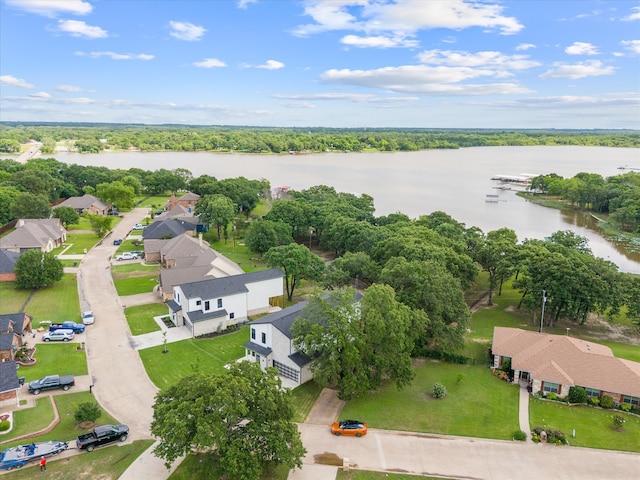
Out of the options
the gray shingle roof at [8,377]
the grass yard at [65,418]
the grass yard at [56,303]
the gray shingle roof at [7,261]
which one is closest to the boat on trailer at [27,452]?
the grass yard at [65,418]

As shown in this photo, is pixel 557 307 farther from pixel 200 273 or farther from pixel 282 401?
pixel 200 273

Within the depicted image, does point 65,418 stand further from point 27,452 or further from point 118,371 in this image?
point 118,371

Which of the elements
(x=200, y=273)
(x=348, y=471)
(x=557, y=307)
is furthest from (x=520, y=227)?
(x=348, y=471)

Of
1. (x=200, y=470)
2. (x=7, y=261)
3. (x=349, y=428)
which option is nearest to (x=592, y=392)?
(x=349, y=428)

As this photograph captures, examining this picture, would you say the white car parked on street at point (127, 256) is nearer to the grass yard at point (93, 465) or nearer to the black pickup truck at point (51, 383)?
the black pickup truck at point (51, 383)

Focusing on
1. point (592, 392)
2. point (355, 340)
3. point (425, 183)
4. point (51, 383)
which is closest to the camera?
point (355, 340)

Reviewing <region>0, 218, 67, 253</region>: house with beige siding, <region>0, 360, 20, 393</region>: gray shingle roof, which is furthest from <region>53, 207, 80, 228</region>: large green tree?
<region>0, 360, 20, 393</region>: gray shingle roof
